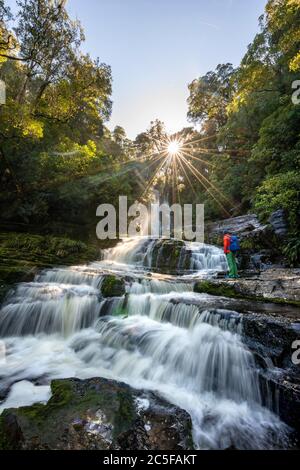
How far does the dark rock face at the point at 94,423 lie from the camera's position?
2.35m

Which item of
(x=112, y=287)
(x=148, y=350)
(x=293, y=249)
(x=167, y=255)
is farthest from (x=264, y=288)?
(x=167, y=255)

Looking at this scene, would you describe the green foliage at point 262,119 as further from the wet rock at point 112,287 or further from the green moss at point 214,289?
the wet rock at point 112,287

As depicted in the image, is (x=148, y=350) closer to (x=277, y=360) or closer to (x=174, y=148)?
(x=277, y=360)

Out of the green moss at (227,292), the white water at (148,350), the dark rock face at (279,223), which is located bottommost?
the white water at (148,350)

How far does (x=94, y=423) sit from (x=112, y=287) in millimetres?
4581

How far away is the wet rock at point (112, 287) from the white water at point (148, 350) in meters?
0.26

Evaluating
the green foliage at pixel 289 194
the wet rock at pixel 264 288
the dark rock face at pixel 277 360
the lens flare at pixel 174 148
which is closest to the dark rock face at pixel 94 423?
the dark rock face at pixel 277 360

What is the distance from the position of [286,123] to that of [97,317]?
14164 millimetres

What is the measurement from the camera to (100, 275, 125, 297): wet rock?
6.93m

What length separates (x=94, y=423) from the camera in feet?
8.33

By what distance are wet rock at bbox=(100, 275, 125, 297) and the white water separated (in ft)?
0.87

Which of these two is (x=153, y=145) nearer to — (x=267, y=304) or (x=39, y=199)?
(x=39, y=199)

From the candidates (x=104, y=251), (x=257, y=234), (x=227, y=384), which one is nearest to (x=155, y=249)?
(x=104, y=251)

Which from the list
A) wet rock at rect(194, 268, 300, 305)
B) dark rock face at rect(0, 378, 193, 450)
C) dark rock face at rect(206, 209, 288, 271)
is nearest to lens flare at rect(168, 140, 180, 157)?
dark rock face at rect(206, 209, 288, 271)
